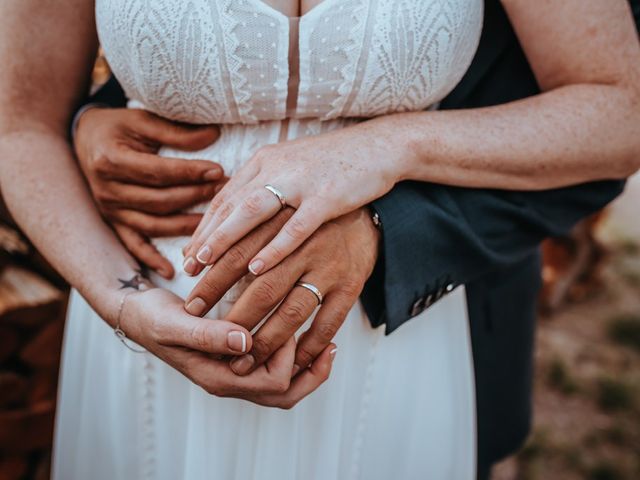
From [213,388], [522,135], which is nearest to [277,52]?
[522,135]

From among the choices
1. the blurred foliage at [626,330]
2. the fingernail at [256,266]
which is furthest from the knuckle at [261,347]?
the blurred foliage at [626,330]

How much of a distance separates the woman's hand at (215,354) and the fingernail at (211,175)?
22 cm

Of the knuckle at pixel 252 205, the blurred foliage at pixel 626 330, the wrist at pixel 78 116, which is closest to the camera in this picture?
the knuckle at pixel 252 205

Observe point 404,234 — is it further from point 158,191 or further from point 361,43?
point 158,191

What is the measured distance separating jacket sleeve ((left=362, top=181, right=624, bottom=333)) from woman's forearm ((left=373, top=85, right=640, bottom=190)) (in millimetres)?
45

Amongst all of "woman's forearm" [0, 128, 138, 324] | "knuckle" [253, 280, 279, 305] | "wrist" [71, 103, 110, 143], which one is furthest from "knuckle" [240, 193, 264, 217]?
"wrist" [71, 103, 110, 143]

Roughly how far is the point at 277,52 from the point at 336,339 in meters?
0.51

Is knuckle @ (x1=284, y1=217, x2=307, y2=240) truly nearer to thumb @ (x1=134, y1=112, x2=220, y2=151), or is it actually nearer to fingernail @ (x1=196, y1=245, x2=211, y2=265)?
fingernail @ (x1=196, y1=245, x2=211, y2=265)

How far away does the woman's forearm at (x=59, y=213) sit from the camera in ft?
3.57

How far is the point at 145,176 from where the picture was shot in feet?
3.53

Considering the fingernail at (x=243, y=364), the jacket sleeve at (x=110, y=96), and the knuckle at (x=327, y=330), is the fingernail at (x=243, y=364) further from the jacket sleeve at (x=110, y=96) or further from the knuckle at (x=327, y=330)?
the jacket sleeve at (x=110, y=96)

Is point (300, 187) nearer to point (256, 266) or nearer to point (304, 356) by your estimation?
point (256, 266)

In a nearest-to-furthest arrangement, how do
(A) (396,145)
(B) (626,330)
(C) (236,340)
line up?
(C) (236,340), (A) (396,145), (B) (626,330)

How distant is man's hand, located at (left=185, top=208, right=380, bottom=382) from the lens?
901 millimetres
